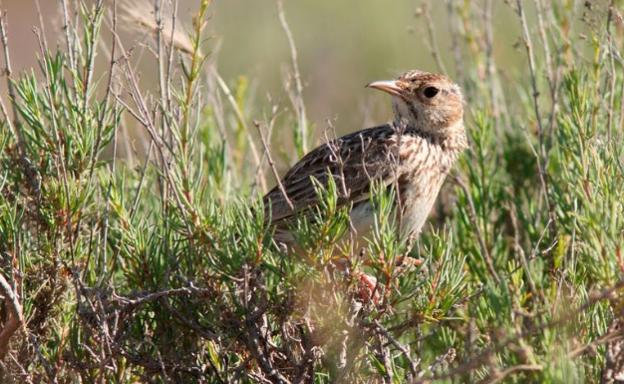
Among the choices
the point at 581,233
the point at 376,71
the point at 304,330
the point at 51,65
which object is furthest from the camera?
the point at 376,71

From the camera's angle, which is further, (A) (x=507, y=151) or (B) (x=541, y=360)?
(A) (x=507, y=151)

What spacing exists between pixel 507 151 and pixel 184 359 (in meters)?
2.21

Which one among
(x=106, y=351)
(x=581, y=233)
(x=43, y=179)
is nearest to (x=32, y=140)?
(x=43, y=179)

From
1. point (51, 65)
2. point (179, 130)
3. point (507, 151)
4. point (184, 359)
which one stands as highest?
point (51, 65)

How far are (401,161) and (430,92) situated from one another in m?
0.49

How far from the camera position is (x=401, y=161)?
4.63 meters

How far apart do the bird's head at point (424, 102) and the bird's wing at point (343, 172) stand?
0.57 feet

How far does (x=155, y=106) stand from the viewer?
366 centimetres

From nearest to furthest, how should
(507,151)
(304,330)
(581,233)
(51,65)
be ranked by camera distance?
1. (581,233)
2. (304,330)
3. (51,65)
4. (507,151)

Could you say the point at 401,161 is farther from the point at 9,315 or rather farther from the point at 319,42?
the point at 319,42

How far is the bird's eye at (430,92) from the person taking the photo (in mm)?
4961

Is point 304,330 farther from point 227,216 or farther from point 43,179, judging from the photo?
point 43,179

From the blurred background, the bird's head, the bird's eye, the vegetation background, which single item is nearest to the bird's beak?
the bird's head

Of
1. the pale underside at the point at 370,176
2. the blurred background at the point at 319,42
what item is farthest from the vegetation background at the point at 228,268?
the blurred background at the point at 319,42
